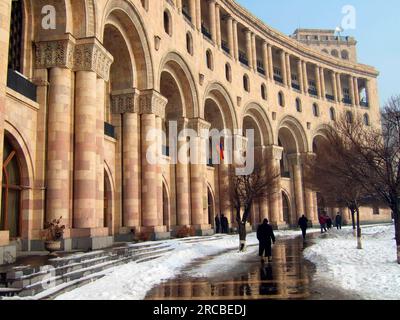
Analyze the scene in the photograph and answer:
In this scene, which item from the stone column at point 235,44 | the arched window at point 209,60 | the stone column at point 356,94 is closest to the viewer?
the arched window at point 209,60

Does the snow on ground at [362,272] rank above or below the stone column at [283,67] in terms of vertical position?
below

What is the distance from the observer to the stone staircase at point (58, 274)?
8289mm

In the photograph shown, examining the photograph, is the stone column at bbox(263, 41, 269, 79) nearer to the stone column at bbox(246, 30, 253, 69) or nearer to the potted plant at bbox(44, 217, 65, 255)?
the stone column at bbox(246, 30, 253, 69)

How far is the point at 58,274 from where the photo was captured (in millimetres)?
9914

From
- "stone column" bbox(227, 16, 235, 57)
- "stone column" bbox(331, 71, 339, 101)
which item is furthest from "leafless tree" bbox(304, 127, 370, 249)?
"stone column" bbox(331, 71, 339, 101)

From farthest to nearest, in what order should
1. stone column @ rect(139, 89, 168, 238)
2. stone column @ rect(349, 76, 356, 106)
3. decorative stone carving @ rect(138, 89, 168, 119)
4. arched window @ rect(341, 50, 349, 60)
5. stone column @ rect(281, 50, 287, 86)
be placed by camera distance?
arched window @ rect(341, 50, 349, 60) < stone column @ rect(349, 76, 356, 106) < stone column @ rect(281, 50, 287, 86) < decorative stone carving @ rect(138, 89, 168, 119) < stone column @ rect(139, 89, 168, 238)

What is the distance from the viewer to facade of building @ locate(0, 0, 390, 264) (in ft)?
48.2

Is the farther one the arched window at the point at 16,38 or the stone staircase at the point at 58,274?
the arched window at the point at 16,38

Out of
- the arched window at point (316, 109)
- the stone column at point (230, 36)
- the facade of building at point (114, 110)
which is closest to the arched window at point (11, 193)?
the facade of building at point (114, 110)

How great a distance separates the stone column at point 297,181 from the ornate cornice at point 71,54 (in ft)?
110

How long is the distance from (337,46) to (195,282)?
243 feet

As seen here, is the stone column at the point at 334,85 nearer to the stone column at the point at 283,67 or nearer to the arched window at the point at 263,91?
the stone column at the point at 283,67

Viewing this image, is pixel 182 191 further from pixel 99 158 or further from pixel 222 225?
pixel 99 158

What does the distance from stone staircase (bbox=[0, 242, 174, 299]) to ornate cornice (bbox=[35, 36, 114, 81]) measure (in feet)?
23.6
